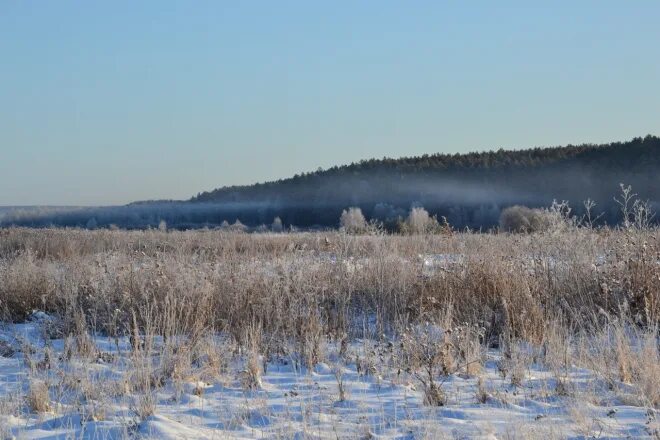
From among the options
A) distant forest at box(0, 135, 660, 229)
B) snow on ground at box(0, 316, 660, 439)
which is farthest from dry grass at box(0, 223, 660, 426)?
distant forest at box(0, 135, 660, 229)

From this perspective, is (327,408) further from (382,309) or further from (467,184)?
(467,184)

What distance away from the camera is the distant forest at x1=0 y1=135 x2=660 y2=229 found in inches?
2233

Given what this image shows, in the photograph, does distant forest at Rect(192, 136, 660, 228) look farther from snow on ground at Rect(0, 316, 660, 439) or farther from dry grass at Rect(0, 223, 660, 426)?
snow on ground at Rect(0, 316, 660, 439)

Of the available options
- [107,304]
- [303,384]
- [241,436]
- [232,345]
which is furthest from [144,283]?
[241,436]

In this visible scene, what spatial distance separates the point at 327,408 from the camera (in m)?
4.79

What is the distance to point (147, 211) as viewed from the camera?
199 ft

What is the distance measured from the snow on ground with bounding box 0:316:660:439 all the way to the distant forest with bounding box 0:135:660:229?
45003 mm

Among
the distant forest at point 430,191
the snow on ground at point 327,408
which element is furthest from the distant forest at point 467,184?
the snow on ground at point 327,408

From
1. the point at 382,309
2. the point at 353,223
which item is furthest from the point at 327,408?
the point at 353,223

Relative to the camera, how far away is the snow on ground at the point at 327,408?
167 inches

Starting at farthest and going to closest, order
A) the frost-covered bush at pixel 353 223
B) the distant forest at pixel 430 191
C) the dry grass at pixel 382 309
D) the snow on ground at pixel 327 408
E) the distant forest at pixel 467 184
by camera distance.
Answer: the distant forest at pixel 467 184, the distant forest at pixel 430 191, the frost-covered bush at pixel 353 223, the dry grass at pixel 382 309, the snow on ground at pixel 327 408

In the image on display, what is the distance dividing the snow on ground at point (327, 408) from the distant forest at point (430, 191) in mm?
45003

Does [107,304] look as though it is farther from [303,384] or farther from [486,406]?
[486,406]

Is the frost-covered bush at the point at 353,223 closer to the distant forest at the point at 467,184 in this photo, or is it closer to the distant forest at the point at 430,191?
the distant forest at the point at 467,184
